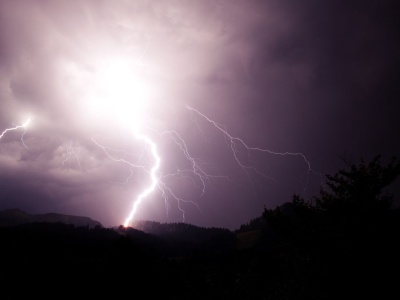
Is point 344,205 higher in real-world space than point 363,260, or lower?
higher

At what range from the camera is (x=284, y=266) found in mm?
9727

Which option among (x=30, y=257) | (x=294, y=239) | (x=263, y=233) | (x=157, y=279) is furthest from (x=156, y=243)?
(x=294, y=239)

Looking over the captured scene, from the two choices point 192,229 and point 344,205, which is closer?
point 344,205

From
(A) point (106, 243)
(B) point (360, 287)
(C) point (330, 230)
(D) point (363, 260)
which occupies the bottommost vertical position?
(B) point (360, 287)

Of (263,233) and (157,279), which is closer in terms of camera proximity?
(157,279)

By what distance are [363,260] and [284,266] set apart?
286 centimetres

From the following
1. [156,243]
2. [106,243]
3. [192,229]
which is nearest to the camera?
[106,243]

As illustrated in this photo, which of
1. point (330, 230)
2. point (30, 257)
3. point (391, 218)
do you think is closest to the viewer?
point (391, 218)

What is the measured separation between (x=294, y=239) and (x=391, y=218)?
14.3 feet

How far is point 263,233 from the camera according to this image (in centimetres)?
11919

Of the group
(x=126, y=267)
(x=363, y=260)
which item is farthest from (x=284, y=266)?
(x=126, y=267)

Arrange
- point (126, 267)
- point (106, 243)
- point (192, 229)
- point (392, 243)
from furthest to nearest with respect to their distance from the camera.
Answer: point (192, 229) < point (106, 243) < point (126, 267) < point (392, 243)

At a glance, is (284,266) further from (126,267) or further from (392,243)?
(126,267)

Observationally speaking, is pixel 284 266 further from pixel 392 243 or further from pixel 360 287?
pixel 392 243
